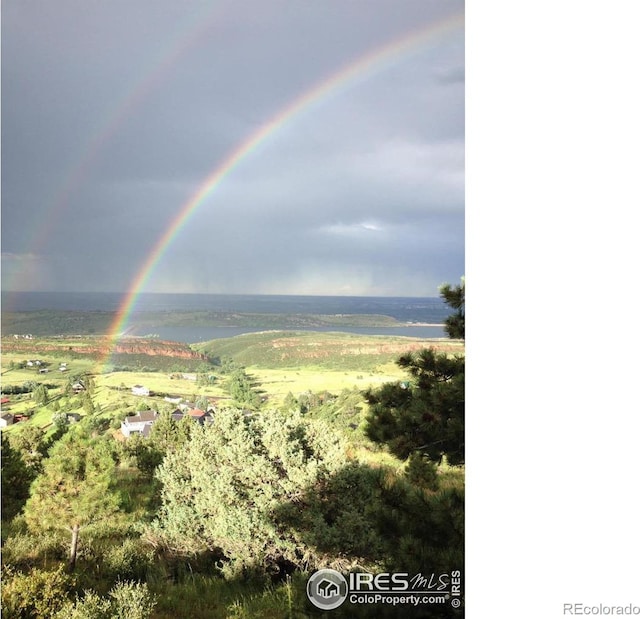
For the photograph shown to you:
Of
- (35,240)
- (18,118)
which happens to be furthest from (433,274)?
(18,118)

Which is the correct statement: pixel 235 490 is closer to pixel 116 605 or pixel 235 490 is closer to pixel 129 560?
pixel 129 560

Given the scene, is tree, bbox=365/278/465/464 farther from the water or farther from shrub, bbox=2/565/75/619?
shrub, bbox=2/565/75/619

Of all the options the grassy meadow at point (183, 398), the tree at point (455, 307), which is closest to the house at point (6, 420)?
the grassy meadow at point (183, 398)

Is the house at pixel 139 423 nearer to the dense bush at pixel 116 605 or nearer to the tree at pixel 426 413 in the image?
the dense bush at pixel 116 605

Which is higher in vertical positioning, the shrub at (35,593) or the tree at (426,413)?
the tree at (426,413)

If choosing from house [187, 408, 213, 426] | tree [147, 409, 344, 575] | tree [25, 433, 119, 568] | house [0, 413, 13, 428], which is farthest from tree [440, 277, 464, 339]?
house [0, 413, 13, 428]
